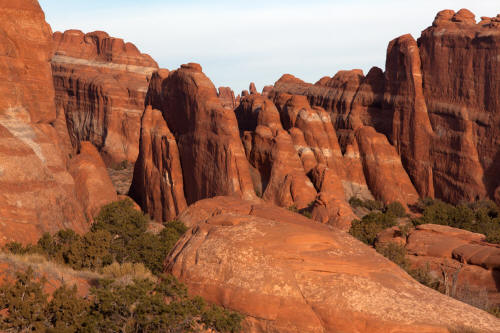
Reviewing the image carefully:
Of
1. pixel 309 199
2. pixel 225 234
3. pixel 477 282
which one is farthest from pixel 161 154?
pixel 225 234

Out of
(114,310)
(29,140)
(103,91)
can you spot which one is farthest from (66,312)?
(103,91)

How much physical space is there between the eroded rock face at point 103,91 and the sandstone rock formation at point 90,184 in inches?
1407

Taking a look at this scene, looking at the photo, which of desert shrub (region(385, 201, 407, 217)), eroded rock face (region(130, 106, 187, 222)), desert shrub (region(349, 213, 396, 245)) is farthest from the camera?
eroded rock face (region(130, 106, 187, 222))

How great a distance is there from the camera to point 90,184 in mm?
41031

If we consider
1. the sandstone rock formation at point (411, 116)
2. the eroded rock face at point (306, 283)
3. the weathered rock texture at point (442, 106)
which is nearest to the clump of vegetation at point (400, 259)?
the eroded rock face at point (306, 283)

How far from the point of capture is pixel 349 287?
12.3m

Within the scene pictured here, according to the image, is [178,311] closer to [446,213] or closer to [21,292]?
[21,292]

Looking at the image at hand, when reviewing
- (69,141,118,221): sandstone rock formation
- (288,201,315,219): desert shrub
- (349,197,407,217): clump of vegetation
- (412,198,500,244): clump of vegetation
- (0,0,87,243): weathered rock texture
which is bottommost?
(349,197,407,217): clump of vegetation

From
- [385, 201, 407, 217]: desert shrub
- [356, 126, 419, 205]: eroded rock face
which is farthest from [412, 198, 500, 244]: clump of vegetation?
[356, 126, 419, 205]: eroded rock face

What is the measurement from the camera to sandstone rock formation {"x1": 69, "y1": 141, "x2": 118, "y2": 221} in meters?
40.0

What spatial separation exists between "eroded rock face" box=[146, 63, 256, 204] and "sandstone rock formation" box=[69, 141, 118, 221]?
6.76m

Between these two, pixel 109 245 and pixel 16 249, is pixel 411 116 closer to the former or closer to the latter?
pixel 109 245

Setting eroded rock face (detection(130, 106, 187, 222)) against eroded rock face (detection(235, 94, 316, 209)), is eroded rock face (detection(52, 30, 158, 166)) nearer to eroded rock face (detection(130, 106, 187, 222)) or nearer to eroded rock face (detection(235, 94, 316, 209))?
eroded rock face (detection(130, 106, 187, 222))

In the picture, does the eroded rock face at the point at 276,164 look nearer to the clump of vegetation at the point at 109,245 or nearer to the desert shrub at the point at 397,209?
the desert shrub at the point at 397,209
